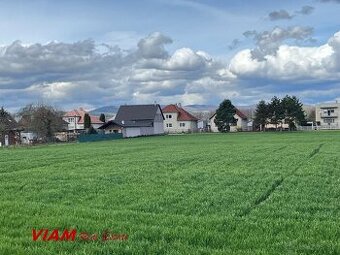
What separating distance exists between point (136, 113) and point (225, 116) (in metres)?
24.3

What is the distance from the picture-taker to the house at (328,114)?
577ft

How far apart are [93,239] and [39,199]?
7264 mm

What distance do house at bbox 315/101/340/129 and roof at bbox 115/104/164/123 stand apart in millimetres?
62728

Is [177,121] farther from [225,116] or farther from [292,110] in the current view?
[292,110]

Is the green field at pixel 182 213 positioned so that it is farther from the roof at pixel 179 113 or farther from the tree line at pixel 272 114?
the roof at pixel 179 113

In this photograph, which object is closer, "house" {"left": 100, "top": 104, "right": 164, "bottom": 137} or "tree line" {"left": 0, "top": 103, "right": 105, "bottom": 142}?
"tree line" {"left": 0, "top": 103, "right": 105, "bottom": 142}

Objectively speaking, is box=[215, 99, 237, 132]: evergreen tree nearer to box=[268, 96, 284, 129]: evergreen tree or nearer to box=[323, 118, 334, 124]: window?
box=[268, 96, 284, 129]: evergreen tree

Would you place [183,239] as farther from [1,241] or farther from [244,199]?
[244,199]

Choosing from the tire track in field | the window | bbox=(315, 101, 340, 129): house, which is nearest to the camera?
the tire track in field

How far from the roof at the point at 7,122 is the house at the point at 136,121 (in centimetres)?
2172

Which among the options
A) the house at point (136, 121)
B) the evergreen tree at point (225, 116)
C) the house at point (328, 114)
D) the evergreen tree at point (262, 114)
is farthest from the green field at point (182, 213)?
the house at point (328, 114)

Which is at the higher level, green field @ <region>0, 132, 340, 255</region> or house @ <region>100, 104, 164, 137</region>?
house @ <region>100, 104, 164, 137</region>

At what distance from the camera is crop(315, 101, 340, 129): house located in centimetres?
17600

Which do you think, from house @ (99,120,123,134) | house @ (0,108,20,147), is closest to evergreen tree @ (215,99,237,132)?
house @ (99,120,123,134)
